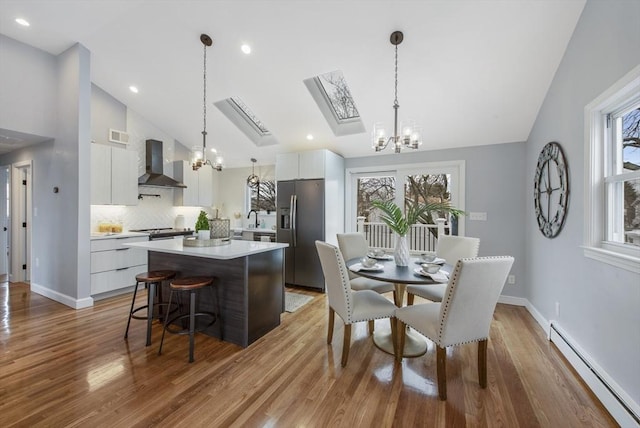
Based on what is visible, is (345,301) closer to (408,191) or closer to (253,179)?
(408,191)

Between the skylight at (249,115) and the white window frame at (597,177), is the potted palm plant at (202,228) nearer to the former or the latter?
the skylight at (249,115)

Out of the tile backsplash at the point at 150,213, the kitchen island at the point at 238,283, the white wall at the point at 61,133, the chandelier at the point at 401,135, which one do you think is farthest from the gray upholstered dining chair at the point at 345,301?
the tile backsplash at the point at 150,213

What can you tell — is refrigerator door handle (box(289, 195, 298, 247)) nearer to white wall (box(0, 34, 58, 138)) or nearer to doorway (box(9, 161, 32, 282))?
white wall (box(0, 34, 58, 138))

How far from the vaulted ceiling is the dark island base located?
2.27 m

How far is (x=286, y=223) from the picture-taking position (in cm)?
457

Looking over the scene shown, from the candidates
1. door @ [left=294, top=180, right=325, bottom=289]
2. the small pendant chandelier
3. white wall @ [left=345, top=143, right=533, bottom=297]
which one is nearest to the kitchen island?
door @ [left=294, top=180, right=325, bottom=289]

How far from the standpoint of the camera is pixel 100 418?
1.60 metres

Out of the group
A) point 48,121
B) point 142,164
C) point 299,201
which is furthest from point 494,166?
point 48,121

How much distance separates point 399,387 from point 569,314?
1734 millimetres

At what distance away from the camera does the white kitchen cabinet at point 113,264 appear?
364 centimetres

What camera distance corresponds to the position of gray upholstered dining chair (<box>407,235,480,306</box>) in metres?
2.63

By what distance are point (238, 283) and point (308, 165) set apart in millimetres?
2490

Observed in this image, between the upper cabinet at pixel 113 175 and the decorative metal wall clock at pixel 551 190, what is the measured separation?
18.7ft

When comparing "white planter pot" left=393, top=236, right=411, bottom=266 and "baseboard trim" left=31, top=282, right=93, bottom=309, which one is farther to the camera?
"baseboard trim" left=31, top=282, right=93, bottom=309
